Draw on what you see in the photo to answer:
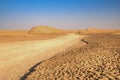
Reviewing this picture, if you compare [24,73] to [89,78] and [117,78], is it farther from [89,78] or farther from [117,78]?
[117,78]

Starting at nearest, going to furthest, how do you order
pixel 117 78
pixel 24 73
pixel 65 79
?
1. pixel 117 78
2. pixel 65 79
3. pixel 24 73

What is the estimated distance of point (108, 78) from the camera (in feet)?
30.1

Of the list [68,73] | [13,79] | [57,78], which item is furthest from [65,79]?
[13,79]

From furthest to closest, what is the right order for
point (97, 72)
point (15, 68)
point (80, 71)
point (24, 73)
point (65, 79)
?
point (15, 68), point (24, 73), point (80, 71), point (97, 72), point (65, 79)

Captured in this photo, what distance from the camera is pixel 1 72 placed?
1312 centimetres

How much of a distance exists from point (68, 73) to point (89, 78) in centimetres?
175

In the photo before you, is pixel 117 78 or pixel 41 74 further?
pixel 41 74

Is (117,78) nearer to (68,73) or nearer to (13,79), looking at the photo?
(68,73)

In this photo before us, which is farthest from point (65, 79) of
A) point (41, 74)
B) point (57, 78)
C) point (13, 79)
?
point (13, 79)

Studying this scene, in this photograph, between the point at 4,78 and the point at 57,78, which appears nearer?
the point at 57,78

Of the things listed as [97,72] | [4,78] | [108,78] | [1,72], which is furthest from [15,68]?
[108,78]

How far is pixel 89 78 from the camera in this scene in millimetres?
9602

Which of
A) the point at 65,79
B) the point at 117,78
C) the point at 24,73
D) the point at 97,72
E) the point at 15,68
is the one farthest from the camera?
the point at 15,68

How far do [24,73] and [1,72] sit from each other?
1.38m
